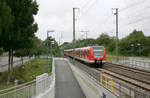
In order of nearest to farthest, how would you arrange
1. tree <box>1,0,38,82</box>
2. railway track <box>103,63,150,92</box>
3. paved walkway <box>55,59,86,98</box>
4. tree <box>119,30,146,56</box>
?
railway track <box>103,63,150,92</box> < tree <box>1,0,38,82</box> < paved walkway <box>55,59,86,98</box> < tree <box>119,30,146,56</box>

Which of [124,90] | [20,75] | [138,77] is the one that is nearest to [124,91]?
[124,90]

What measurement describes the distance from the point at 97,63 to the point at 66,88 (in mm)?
7933

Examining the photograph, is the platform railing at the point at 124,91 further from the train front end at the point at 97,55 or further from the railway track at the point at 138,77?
the train front end at the point at 97,55

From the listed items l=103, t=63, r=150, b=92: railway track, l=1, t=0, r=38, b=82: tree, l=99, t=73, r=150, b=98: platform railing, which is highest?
l=1, t=0, r=38, b=82: tree

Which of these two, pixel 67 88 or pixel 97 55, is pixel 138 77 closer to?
pixel 67 88

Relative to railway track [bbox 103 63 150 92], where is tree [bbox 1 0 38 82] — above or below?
above

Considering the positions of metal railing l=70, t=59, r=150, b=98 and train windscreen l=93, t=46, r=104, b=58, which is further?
train windscreen l=93, t=46, r=104, b=58

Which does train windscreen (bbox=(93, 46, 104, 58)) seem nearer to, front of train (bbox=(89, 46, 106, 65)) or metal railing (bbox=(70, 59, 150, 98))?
front of train (bbox=(89, 46, 106, 65))

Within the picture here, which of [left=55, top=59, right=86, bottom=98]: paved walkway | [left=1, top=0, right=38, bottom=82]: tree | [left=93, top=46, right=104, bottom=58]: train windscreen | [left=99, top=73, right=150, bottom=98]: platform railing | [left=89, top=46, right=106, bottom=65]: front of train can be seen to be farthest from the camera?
[left=93, top=46, right=104, bottom=58]: train windscreen

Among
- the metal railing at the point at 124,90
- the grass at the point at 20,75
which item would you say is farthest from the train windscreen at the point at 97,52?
the metal railing at the point at 124,90

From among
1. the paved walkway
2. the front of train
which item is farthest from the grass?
the front of train

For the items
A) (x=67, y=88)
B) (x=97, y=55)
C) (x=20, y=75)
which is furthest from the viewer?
(x=97, y=55)

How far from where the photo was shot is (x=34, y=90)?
8.74 metres

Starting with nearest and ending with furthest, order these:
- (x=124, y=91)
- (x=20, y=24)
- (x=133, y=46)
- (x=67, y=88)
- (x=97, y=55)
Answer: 1. (x=124, y=91)
2. (x=20, y=24)
3. (x=67, y=88)
4. (x=97, y=55)
5. (x=133, y=46)
